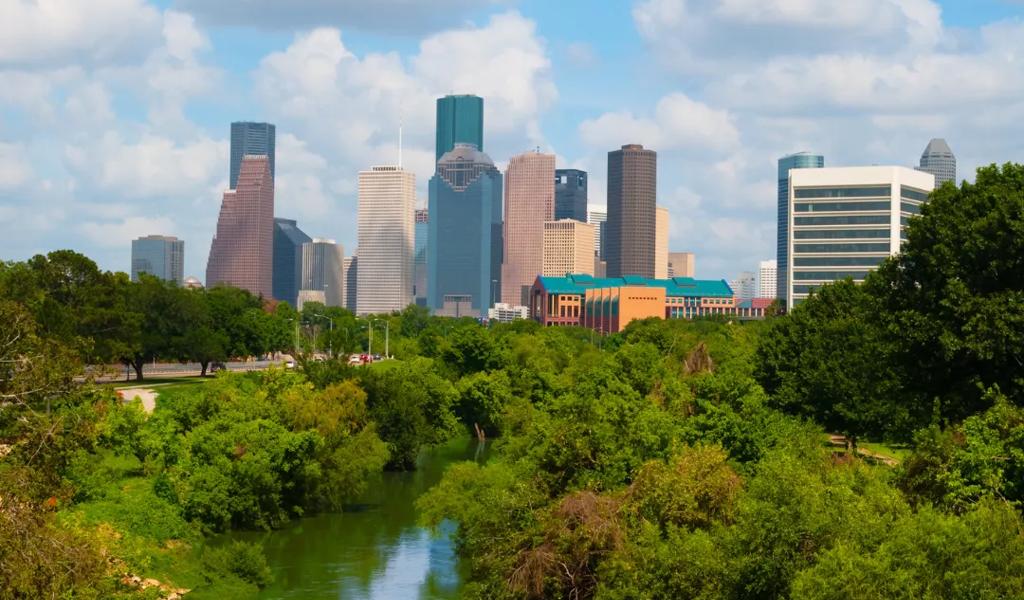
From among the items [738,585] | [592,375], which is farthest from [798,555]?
[592,375]

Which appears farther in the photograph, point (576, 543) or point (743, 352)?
point (743, 352)

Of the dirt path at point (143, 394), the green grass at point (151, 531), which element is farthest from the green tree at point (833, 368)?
the dirt path at point (143, 394)

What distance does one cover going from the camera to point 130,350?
4557 inches

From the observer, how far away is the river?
51500mm

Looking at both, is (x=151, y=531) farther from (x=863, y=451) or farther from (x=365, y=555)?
(x=863, y=451)

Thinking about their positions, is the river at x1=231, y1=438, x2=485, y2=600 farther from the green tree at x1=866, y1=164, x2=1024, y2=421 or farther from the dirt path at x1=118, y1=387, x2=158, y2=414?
the dirt path at x1=118, y1=387, x2=158, y2=414

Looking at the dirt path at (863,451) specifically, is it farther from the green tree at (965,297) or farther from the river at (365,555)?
the river at (365,555)

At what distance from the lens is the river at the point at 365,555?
5150cm

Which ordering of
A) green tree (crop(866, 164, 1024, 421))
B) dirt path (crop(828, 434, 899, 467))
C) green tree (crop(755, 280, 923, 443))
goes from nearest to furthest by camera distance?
green tree (crop(866, 164, 1024, 421)) → green tree (crop(755, 280, 923, 443)) → dirt path (crop(828, 434, 899, 467))

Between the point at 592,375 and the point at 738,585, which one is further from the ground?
the point at 592,375

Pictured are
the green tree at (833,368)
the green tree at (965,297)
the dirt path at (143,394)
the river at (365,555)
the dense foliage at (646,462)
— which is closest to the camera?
the dense foliage at (646,462)

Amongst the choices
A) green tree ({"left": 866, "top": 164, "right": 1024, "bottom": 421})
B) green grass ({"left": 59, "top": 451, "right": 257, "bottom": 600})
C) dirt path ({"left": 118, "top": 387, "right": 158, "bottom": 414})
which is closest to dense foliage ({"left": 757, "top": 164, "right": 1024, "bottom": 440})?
green tree ({"left": 866, "top": 164, "right": 1024, "bottom": 421})

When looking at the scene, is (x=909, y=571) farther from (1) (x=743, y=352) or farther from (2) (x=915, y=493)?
(1) (x=743, y=352)

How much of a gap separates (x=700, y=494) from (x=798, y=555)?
24.0 ft
